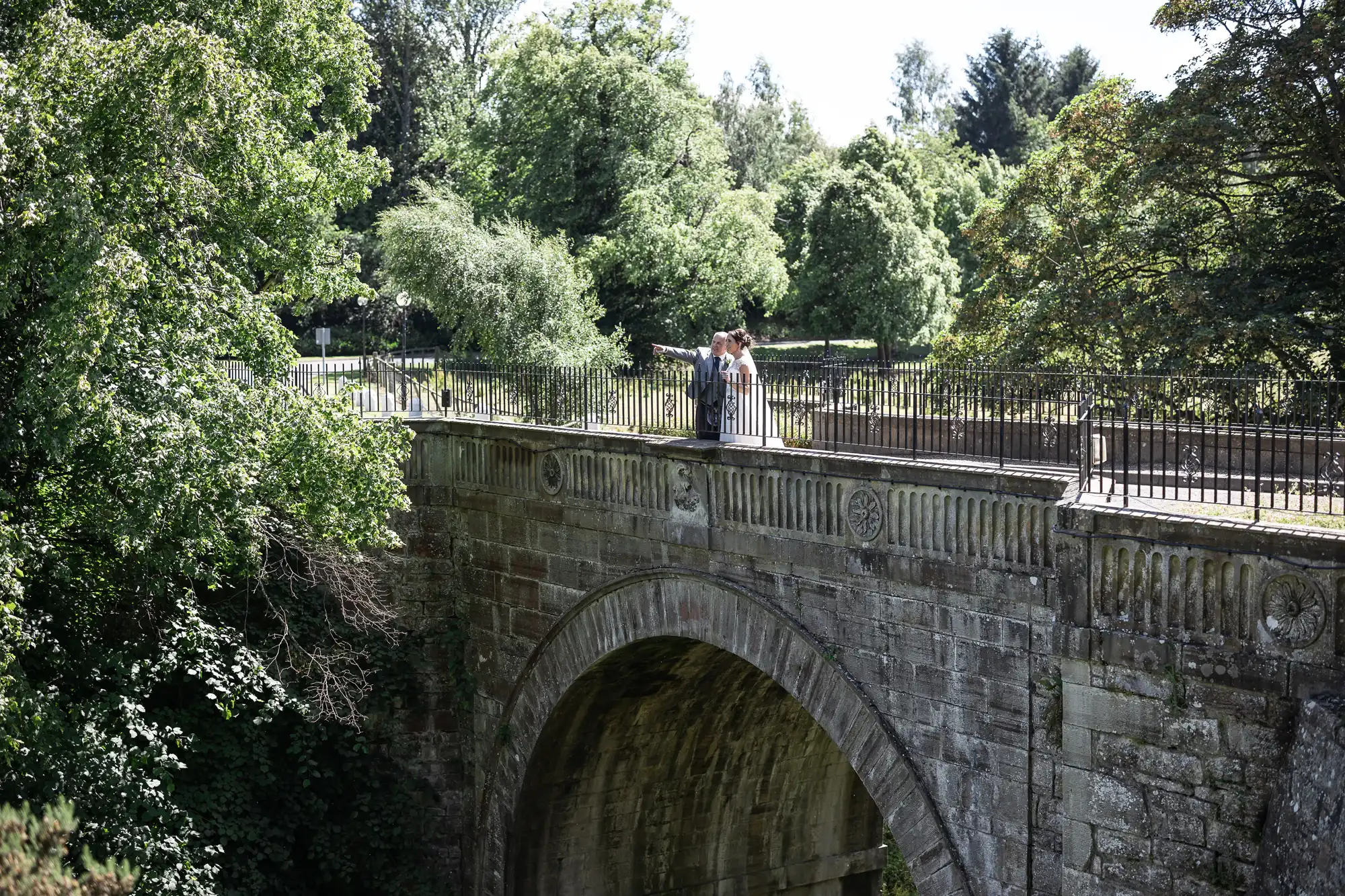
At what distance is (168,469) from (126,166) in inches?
89.9

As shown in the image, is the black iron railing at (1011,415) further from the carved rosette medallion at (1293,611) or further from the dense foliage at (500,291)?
the dense foliage at (500,291)

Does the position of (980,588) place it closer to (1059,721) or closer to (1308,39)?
(1059,721)

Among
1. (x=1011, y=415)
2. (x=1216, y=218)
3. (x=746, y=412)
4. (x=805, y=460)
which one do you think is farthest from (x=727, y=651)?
(x=1216, y=218)

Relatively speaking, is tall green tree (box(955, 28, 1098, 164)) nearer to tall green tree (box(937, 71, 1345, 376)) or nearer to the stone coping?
tall green tree (box(937, 71, 1345, 376))

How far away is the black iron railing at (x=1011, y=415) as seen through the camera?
850cm

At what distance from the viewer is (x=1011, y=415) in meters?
9.98

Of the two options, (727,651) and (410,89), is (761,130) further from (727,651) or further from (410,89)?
(727,651)

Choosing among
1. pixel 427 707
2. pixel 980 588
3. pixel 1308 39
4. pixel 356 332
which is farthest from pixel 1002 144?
pixel 980 588

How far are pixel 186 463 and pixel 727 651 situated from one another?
15.9 feet

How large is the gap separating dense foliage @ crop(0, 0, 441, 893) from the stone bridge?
1.27 meters

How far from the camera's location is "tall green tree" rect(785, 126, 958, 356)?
34.8 meters

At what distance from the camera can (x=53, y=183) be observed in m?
9.74

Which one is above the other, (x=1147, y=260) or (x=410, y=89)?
(x=410, y=89)

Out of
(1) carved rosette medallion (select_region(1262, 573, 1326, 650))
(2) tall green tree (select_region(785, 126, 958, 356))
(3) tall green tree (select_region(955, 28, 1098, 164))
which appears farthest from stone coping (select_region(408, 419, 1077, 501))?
(3) tall green tree (select_region(955, 28, 1098, 164))
